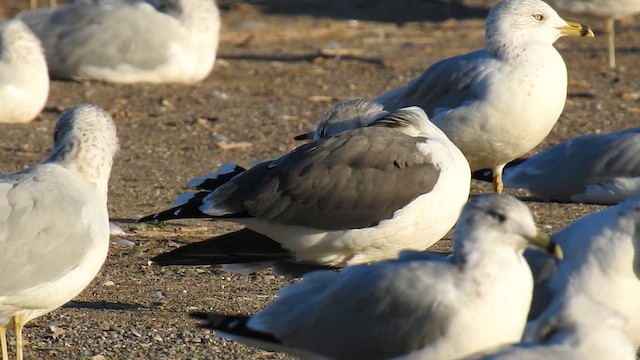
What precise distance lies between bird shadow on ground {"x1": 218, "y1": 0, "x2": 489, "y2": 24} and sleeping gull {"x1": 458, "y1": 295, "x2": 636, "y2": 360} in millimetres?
14012

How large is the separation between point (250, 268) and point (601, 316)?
2.70 metres

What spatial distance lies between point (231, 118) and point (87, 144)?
6.49m

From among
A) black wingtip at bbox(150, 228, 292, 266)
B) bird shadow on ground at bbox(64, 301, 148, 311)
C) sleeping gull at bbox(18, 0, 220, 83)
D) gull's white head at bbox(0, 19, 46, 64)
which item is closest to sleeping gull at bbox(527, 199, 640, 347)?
black wingtip at bbox(150, 228, 292, 266)

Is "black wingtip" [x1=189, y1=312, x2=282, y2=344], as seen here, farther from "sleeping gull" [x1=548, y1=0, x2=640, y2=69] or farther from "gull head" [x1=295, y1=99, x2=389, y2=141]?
"sleeping gull" [x1=548, y1=0, x2=640, y2=69]

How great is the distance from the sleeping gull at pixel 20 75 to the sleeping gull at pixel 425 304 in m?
7.73

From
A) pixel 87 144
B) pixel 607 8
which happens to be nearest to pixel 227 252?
pixel 87 144

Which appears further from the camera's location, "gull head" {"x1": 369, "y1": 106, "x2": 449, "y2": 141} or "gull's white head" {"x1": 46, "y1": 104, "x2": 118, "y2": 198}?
"gull head" {"x1": 369, "y1": 106, "x2": 449, "y2": 141}

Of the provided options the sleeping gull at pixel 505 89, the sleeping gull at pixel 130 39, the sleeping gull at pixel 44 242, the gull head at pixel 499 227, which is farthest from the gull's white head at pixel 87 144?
the sleeping gull at pixel 130 39

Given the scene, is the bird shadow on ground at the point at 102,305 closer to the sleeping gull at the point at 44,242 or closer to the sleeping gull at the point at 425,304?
the sleeping gull at the point at 44,242

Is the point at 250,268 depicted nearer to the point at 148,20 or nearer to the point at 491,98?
the point at 491,98

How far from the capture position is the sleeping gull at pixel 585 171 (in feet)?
29.1

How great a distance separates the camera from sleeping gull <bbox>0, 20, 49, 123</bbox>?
40.5 ft

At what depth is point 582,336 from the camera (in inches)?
169

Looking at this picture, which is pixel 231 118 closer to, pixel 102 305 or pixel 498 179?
pixel 498 179
